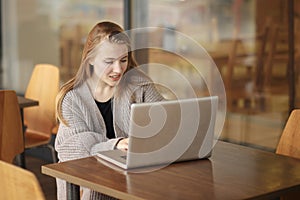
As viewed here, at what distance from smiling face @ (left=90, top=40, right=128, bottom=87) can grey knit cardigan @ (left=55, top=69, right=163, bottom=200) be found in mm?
114

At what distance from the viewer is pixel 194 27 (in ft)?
17.1

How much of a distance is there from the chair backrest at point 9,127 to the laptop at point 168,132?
1.22 m

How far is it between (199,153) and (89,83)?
0.74 m

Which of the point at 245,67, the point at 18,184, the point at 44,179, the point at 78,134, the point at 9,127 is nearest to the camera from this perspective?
the point at 18,184

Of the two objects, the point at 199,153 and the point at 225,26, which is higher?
the point at 225,26

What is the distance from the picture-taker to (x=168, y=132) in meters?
2.89

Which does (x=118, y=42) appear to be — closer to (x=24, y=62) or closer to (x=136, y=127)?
(x=136, y=127)

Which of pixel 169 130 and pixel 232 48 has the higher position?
pixel 232 48

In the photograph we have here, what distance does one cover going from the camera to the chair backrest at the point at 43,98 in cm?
502

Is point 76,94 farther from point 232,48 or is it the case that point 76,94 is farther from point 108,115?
point 232,48

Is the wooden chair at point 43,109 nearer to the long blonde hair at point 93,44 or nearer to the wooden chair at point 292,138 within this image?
the long blonde hair at point 93,44

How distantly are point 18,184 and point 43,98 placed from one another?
297cm

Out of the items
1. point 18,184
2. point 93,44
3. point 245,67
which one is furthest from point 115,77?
point 245,67

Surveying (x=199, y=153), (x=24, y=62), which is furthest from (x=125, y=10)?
(x=199, y=153)
